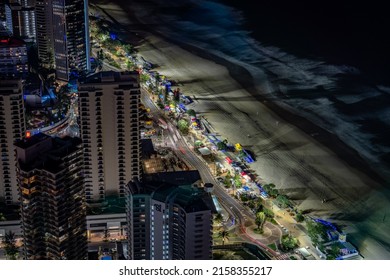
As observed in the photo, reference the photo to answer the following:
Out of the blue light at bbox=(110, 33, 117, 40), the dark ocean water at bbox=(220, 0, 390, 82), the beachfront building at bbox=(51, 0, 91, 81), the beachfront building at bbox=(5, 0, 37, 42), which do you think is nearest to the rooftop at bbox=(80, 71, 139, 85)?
the beachfront building at bbox=(51, 0, 91, 81)

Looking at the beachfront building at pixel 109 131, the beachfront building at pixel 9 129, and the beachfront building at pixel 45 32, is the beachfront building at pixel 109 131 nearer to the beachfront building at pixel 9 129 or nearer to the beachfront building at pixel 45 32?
the beachfront building at pixel 9 129

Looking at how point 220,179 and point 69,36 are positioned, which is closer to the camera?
point 220,179

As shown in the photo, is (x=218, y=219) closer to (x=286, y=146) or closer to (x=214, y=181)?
(x=214, y=181)

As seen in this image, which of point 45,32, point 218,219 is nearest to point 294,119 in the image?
point 218,219

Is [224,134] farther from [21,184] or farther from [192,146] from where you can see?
[21,184]

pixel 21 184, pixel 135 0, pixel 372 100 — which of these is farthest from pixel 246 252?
pixel 135 0
